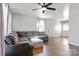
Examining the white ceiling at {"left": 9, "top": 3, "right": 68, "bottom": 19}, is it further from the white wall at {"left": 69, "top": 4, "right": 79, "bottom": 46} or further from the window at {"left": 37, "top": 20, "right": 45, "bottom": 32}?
the window at {"left": 37, "top": 20, "right": 45, "bottom": 32}

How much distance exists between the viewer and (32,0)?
798 mm

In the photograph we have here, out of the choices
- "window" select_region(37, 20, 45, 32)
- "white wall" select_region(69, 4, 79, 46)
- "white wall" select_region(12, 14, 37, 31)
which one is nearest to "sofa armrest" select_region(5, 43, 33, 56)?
"white wall" select_region(69, 4, 79, 46)

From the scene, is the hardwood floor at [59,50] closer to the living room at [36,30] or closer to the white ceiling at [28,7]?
the living room at [36,30]

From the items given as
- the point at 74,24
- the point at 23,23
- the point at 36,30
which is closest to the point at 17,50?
the point at 74,24

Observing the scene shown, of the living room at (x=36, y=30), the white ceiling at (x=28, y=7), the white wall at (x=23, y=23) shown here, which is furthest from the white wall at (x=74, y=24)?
the white wall at (x=23, y=23)

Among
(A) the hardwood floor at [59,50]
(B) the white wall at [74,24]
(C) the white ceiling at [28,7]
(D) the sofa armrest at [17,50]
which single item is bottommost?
(A) the hardwood floor at [59,50]

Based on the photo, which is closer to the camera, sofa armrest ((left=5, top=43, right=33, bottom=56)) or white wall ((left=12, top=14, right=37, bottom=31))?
sofa armrest ((left=5, top=43, right=33, bottom=56))

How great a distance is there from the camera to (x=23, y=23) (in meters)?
8.40

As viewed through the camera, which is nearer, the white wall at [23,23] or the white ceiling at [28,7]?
the white ceiling at [28,7]

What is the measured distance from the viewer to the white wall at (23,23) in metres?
8.01

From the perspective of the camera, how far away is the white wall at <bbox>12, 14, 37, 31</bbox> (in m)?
8.01

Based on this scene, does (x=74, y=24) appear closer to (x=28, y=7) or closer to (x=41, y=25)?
(x=28, y=7)

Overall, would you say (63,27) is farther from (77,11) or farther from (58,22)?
(77,11)

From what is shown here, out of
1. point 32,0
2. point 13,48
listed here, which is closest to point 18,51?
point 13,48
